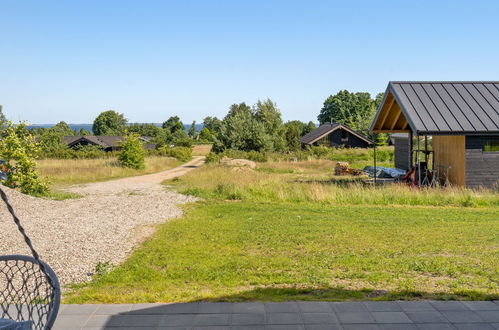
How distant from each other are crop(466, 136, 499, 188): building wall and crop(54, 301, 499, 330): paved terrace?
472 inches

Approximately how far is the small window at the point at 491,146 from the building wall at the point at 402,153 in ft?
30.0

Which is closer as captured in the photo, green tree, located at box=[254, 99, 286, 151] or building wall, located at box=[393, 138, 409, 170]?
building wall, located at box=[393, 138, 409, 170]

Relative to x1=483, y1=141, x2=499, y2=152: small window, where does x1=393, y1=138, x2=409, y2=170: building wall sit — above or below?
below

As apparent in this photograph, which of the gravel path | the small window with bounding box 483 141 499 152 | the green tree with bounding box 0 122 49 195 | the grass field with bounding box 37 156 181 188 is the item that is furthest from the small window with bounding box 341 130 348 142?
the green tree with bounding box 0 122 49 195

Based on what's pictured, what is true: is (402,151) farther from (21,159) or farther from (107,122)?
(107,122)

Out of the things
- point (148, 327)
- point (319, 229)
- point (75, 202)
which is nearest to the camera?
point (148, 327)

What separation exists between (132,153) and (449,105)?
723 inches

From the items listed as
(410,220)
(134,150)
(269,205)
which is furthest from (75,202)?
(134,150)

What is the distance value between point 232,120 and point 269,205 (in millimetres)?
26595

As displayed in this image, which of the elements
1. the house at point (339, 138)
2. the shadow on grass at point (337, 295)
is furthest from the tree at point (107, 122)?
the shadow on grass at point (337, 295)

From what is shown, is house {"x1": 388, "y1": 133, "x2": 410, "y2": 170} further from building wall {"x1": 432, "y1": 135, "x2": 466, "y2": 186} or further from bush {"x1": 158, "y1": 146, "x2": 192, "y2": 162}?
bush {"x1": 158, "y1": 146, "x2": 192, "y2": 162}

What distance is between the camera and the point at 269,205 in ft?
43.5

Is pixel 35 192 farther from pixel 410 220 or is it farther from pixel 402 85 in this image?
pixel 402 85

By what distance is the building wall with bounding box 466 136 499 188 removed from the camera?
624 inches
